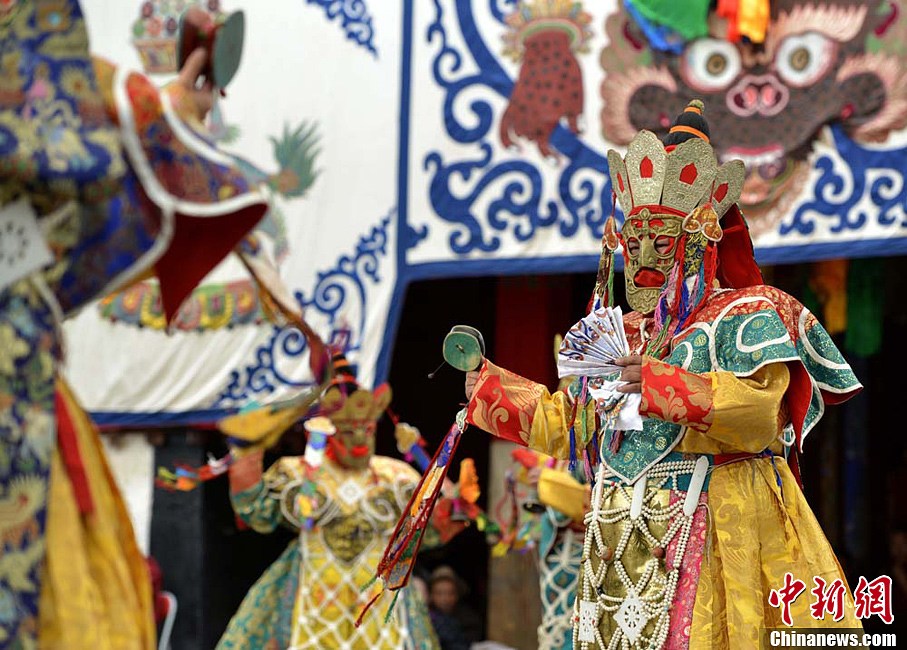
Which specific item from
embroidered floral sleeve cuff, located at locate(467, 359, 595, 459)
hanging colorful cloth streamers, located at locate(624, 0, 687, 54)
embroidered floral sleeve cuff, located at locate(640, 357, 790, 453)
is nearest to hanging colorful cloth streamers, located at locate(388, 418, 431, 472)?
hanging colorful cloth streamers, located at locate(624, 0, 687, 54)

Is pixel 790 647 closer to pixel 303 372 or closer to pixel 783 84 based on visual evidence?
pixel 783 84

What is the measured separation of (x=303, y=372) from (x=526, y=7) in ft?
6.32

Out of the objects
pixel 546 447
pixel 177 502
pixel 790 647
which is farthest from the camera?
pixel 177 502

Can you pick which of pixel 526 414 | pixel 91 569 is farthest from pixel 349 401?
pixel 91 569

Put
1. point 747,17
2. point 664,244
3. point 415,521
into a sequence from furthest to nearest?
point 747,17 → point 415,521 → point 664,244

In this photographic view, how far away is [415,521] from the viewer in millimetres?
4039

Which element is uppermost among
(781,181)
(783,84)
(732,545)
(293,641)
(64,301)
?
(783,84)

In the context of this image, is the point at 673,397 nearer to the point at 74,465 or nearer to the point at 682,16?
the point at 74,465

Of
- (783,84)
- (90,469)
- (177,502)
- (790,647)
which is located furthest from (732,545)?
(177,502)

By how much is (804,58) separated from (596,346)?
3236 millimetres

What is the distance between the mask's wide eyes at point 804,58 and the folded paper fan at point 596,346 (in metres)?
3.12

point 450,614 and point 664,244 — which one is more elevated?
point 664,244

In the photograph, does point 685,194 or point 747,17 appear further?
point 747,17

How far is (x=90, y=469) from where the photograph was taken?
268 cm
